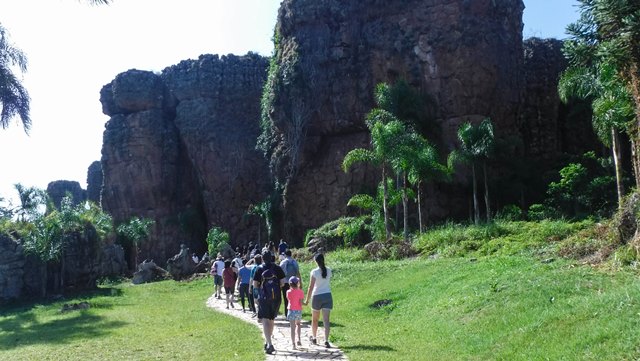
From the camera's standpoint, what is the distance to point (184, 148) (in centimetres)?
5872

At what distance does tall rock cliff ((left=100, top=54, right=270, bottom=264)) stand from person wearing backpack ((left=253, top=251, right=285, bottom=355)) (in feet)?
144

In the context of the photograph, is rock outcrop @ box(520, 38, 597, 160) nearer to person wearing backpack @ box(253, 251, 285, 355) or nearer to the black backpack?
person wearing backpack @ box(253, 251, 285, 355)

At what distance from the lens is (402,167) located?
3156 cm

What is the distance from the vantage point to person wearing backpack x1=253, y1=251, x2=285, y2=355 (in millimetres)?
11562

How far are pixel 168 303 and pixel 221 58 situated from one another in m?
39.0

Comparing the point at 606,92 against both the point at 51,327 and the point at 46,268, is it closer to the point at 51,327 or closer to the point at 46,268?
the point at 51,327

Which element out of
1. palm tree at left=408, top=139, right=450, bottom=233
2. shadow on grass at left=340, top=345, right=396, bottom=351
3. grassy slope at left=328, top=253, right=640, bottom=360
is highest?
palm tree at left=408, top=139, right=450, bottom=233

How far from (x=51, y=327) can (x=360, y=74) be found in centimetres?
2955

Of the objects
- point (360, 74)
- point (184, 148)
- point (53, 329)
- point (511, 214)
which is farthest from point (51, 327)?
point (184, 148)

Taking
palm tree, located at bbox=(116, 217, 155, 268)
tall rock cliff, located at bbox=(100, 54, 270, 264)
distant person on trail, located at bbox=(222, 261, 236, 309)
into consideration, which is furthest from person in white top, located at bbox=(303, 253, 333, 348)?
palm tree, located at bbox=(116, 217, 155, 268)

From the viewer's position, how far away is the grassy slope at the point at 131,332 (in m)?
12.8

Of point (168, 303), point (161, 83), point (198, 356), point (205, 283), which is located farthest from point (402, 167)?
point (161, 83)

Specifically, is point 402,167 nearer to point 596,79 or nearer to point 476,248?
point 476,248

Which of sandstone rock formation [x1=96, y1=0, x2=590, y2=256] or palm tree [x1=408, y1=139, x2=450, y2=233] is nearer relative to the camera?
palm tree [x1=408, y1=139, x2=450, y2=233]
